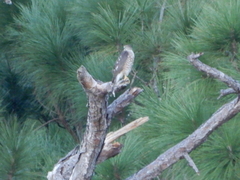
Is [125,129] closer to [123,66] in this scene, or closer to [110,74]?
[123,66]

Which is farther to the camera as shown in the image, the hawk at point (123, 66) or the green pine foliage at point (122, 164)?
the hawk at point (123, 66)

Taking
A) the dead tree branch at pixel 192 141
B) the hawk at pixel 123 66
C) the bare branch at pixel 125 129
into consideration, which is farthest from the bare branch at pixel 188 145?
the hawk at pixel 123 66

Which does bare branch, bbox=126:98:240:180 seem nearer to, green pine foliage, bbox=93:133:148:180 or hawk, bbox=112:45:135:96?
green pine foliage, bbox=93:133:148:180

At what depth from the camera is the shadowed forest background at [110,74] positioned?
4.83ft

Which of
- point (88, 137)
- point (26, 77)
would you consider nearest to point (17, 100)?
point (26, 77)

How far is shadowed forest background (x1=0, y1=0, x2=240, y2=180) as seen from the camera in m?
1.47

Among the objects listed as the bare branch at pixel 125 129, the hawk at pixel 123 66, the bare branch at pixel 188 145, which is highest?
the hawk at pixel 123 66

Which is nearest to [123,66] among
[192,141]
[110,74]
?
[110,74]

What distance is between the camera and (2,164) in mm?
1699

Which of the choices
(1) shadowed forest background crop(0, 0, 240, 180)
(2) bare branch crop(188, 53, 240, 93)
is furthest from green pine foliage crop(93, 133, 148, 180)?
(2) bare branch crop(188, 53, 240, 93)

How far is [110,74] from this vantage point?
6.58ft

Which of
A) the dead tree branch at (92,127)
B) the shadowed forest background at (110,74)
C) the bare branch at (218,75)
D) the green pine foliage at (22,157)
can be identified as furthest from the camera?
the green pine foliage at (22,157)

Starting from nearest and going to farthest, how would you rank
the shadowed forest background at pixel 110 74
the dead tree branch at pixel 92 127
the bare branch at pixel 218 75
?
the dead tree branch at pixel 92 127 → the bare branch at pixel 218 75 → the shadowed forest background at pixel 110 74

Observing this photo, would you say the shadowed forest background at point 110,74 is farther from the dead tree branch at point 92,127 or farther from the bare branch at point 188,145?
the dead tree branch at point 92,127
